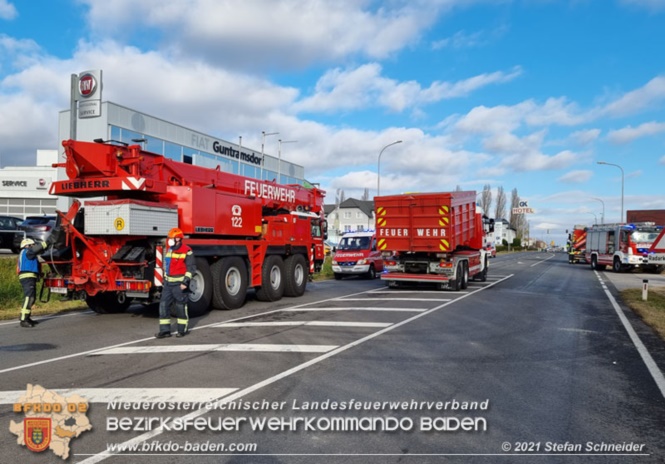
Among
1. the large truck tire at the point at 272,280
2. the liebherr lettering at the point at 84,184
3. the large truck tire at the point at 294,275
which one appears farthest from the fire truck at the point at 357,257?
the liebherr lettering at the point at 84,184

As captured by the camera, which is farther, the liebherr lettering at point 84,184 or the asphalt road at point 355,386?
the liebherr lettering at point 84,184

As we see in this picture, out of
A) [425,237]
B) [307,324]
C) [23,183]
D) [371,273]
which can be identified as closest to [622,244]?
[371,273]

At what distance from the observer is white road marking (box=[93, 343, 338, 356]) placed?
7238 mm

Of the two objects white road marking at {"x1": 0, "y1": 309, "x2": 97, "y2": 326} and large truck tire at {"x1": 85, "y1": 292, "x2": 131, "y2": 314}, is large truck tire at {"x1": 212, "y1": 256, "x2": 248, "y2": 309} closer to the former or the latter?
large truck tire at {"x1": 85, "y1": 292, "x2": 131, "y2": 314}

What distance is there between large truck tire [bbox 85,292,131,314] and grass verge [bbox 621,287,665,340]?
1096 cm

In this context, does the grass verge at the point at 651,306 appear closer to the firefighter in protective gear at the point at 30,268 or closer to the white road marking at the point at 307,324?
the white road marking at the point at 307,324

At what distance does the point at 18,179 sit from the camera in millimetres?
46250

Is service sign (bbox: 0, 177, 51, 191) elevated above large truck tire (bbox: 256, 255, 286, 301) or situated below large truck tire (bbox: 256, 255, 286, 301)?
above

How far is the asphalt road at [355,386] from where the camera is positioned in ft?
13.4

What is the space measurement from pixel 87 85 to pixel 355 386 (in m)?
13.0

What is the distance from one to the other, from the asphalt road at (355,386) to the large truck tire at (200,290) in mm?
507

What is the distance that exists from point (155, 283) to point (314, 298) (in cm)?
566

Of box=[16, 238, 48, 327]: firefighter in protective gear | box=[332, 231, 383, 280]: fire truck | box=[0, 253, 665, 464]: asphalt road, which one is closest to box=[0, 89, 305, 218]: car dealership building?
box=[332, 231, 383, 280]: fire truck

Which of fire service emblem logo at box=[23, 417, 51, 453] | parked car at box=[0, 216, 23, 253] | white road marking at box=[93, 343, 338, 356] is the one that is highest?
parked car at box=[0, 216, 23, 253]
